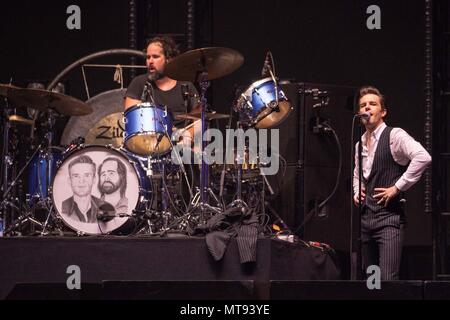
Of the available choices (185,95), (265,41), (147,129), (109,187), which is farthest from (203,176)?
(265,41)

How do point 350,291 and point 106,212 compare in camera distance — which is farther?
point 106,212

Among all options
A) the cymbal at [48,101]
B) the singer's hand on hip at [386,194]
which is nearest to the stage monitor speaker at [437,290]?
the singer's hand on hip at [386,194]

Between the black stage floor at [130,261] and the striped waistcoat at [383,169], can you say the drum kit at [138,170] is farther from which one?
the striped waistcoat at [383,169]

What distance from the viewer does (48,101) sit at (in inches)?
308

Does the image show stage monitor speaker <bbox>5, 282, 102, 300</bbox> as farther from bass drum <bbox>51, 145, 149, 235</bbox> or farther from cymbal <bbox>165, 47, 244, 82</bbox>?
cymbal <bbox>165, 47, 244, 82</bbox>

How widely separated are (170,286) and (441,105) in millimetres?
3626

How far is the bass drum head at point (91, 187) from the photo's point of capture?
7.65 metres

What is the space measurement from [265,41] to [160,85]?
5.67ft

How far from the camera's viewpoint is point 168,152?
7.71 metres

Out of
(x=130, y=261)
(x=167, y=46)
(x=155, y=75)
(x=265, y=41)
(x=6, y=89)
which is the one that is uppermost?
(x=265, y=41)

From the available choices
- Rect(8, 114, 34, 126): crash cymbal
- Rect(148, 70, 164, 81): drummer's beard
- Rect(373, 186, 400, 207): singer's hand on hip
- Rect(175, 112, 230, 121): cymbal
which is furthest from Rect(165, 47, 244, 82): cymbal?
Rect(8, 114, 34, 126): crash cymbal

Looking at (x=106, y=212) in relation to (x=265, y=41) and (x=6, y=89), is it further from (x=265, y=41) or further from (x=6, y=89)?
(x=265, y=41)

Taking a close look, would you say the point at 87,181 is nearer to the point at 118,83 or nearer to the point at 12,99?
the point at 12,99
